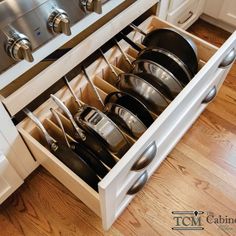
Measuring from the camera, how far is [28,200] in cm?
103

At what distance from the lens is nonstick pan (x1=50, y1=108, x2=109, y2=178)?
76 centimetres

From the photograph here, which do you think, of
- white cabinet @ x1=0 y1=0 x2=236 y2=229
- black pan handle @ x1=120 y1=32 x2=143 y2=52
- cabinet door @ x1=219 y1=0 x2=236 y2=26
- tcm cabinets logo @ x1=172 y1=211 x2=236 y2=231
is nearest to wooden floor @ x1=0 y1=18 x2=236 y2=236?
tcm cabinets logo @ x1=172 y1=211 x2=236 y2=231

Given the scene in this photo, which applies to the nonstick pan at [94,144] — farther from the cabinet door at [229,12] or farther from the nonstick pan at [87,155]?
the cabinet door at [229,12]

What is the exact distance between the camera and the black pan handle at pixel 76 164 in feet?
2.41

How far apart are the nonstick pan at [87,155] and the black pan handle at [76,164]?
0.03 meters

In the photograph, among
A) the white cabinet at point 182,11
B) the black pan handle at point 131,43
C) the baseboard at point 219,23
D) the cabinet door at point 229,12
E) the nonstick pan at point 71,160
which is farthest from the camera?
the baseboard at point 219,23

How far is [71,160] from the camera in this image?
29.1 inches

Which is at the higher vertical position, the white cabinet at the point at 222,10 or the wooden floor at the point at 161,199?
the white cabinet at the point at 222,10

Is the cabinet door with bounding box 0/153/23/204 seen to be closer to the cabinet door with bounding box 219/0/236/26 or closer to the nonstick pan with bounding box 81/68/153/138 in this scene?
the nonstick pan with bounding box 81/68/153/138

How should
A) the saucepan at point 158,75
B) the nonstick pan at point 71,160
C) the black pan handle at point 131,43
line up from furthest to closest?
the black pan handle at point 131,43 < the saucepan at point 158,75 < the nonstick pan at point 71,160

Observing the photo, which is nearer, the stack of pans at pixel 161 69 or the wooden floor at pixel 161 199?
the stack of pans at pixel 161 69

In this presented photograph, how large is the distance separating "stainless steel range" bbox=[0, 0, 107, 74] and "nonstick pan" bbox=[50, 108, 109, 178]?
230 mm

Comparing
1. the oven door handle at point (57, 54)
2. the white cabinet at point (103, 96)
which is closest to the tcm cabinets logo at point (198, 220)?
the white cabinet at point (103, 96)

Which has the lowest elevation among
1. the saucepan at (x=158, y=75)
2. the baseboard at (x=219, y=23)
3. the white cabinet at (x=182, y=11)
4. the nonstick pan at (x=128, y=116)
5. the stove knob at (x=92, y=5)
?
the nonstick pan at (x=128, y=116)
